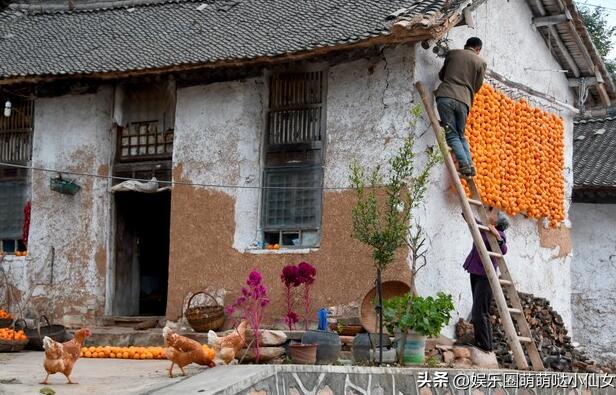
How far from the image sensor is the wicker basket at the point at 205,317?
1291cm

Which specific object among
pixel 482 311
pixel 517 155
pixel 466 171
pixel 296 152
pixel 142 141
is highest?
pixel 142 141

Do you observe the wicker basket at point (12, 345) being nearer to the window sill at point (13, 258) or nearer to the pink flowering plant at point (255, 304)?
the window sill at point (13, 258)

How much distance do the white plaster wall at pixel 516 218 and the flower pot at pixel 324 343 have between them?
2.28 m

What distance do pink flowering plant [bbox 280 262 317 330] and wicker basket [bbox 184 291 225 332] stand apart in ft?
2.74

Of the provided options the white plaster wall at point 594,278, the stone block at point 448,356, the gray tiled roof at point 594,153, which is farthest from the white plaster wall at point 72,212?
the white plaster wall at point 594,278

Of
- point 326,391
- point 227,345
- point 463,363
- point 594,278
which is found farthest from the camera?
point 594,278

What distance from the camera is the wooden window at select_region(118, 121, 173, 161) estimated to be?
14789 millimetres

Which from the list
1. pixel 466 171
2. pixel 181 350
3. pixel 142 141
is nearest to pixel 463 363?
pixel 466 171

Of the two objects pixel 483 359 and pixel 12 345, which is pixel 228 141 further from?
pixel 483 359

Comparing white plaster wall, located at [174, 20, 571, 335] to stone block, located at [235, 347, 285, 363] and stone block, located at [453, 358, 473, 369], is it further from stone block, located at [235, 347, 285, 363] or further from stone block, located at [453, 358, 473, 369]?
stone block, located at [235, 347, 285, 363]

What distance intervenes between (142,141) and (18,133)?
2000 mm

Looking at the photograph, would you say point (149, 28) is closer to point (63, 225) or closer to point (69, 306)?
point (63, 225)

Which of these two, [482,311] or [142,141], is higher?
[142,141]

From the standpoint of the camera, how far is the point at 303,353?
9977mm
